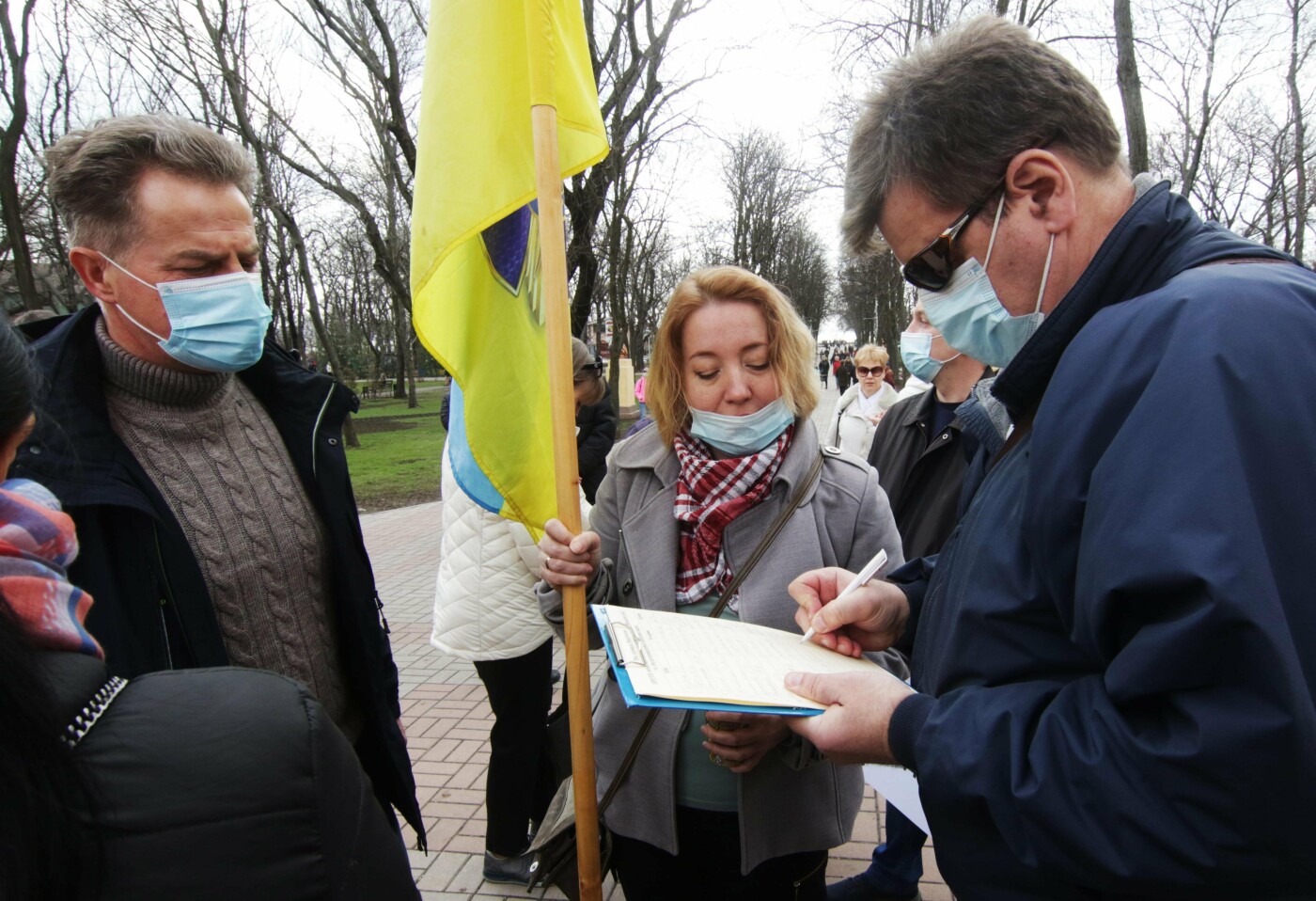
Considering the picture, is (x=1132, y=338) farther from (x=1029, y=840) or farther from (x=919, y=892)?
(x=919, y=892)

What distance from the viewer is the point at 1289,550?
817mm

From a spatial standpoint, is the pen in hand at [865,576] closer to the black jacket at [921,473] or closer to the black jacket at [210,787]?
the black jacket at [210,787]

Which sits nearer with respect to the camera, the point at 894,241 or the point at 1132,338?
the point at 1132,338

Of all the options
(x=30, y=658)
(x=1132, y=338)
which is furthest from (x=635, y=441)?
(x=30, y=658)

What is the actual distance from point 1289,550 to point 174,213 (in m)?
2.22

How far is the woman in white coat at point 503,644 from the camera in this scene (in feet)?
9.91

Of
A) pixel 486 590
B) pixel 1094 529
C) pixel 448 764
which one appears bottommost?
pixel 448 764

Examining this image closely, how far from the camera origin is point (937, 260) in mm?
1348

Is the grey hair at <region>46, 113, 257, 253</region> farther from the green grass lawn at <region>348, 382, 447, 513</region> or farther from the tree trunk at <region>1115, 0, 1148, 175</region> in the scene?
the tree trunk at <region>1115, 0, 1148, 175</region>

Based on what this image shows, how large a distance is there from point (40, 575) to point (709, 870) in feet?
5.43

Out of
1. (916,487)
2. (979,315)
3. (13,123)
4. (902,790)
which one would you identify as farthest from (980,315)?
(13,123)

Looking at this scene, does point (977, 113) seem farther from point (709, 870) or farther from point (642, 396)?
point (709, 870)

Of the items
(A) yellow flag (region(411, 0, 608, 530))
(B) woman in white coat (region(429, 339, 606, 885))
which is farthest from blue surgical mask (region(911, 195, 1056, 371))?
(B) woman in white coat (region(429, 339, 606, 885))

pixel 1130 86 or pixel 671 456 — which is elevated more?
pixel 1130 86
